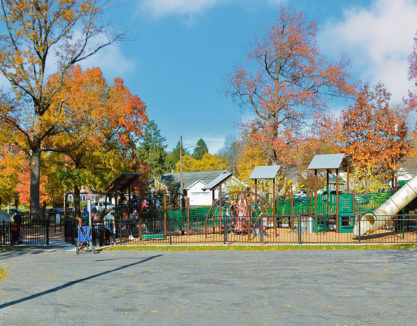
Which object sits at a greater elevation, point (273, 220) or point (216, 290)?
point (273, 220)

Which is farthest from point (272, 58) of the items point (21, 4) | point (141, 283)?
point (141, 283)

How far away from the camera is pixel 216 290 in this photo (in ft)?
32.2

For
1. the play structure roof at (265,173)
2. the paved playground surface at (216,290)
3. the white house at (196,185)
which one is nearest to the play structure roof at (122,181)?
the play structure roof at (265,173)

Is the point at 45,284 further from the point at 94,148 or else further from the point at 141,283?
the point at 94,148

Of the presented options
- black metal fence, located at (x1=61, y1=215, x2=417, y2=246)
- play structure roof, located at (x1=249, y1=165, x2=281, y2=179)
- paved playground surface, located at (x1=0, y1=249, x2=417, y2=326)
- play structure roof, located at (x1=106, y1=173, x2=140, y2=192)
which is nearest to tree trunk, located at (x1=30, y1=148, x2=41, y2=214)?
play structure roof, located at (x1=106, y1=173, x2=140, y2=192)

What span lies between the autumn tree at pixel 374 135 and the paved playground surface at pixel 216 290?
71.1 feet

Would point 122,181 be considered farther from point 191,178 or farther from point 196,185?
point 191,178

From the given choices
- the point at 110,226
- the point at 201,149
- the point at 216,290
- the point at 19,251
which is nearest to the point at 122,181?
the point at 110,226

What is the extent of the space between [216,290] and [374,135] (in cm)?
3032

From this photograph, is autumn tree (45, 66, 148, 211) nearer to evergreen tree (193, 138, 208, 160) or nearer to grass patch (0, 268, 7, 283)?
grass patch (0, 268, 7, 283)

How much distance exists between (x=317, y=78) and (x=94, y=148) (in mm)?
19010

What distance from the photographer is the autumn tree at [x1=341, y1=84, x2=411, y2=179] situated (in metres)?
35.6

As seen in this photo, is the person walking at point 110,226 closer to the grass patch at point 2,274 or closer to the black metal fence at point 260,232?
the black metal fence at point 260,232

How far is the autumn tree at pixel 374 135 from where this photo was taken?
35594 millimetres
